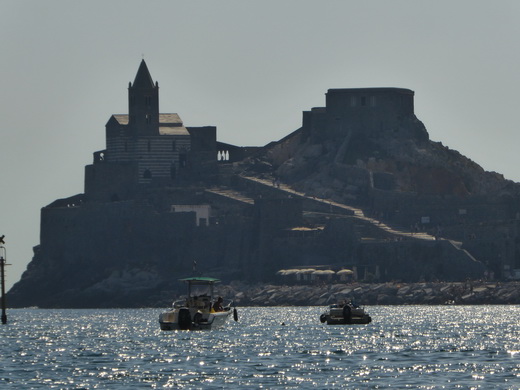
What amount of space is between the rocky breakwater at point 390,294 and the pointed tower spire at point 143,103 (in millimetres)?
24555

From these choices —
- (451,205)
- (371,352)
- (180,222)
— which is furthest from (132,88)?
(371,352)

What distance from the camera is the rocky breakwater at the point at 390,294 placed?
141875mm

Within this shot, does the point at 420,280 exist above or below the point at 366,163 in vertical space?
below

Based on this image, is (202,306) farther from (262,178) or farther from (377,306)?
(262,178)

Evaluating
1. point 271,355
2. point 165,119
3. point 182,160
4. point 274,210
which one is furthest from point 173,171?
point 271,355

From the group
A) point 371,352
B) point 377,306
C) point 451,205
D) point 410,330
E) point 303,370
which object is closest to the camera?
point 303,370

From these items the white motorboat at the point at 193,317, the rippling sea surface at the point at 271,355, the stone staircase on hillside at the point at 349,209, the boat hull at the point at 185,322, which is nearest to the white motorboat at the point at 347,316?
the rippling sea surface at the point at 271,355

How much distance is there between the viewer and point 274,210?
154 meters

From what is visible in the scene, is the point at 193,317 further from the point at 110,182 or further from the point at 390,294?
the point at 110,182

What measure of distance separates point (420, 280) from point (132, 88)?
34.9m

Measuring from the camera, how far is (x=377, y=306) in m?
146

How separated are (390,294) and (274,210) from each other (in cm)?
1447

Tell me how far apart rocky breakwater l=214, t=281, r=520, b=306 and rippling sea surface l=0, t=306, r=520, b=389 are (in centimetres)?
2187

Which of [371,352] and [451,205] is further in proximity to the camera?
[451,205]
